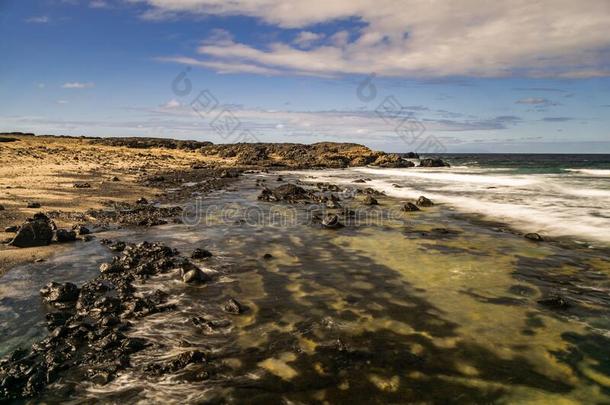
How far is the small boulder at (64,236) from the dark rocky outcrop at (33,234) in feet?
0.62

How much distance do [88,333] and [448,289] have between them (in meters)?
7.59

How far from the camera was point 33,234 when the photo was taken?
12039 mm

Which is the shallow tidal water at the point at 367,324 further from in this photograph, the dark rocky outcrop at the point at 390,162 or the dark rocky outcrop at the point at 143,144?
the dark rocky outcrop at the point at 143,144

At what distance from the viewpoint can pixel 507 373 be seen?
6.07m

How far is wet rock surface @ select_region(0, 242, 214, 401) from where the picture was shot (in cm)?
569

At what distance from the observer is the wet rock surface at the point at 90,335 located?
5.69 m

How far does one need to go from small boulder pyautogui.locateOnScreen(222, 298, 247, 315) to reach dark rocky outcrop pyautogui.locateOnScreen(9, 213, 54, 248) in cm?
746

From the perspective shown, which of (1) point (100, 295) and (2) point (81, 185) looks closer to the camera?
(1) point (100, 295)

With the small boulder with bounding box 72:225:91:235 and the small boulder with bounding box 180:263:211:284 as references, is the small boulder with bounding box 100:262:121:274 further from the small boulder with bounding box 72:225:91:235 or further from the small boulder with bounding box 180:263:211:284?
the small boulder with bounding box 72:225:91:235

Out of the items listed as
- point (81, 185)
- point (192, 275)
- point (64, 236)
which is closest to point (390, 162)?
point (81, 185)

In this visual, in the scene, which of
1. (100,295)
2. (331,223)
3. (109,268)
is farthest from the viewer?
(331,223)

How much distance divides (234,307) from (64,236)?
7792 millimetres

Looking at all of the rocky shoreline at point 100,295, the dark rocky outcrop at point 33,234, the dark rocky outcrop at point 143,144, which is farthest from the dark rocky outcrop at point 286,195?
the dark rocky outcrop at point 143,144

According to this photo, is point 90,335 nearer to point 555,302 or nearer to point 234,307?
point 234,307
